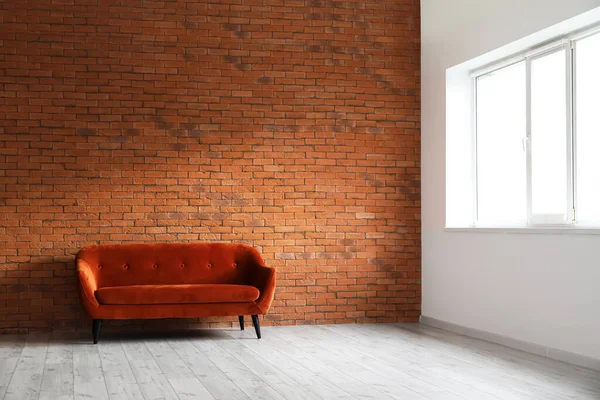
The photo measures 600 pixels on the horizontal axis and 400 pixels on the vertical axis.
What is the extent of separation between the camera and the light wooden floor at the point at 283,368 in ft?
15.6

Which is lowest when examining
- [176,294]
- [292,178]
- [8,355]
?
[8,355]

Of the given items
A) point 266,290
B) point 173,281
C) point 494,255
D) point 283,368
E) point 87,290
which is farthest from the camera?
point 173,281

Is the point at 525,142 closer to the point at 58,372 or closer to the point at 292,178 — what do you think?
the point at 292,178

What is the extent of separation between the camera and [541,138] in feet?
21.8

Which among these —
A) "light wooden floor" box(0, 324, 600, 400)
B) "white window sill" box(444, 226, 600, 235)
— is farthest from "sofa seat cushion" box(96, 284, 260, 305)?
"white window sill" box(444, 226, 600, 235)

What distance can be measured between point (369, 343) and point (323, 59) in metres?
3.00

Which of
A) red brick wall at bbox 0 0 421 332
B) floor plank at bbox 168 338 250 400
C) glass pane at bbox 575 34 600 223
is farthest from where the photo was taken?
red brick wall at bbox 0 0 421 332

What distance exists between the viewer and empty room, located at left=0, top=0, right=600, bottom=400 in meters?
6.43

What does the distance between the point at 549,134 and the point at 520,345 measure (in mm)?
1702

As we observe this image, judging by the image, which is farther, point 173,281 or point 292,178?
point 292,178

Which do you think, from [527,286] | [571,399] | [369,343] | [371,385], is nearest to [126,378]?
[371,385]

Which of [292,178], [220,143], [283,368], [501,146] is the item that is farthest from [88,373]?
[501,146]

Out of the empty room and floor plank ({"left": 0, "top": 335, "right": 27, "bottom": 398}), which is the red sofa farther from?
floor plank ({"left": 0, "top": 335, "right": 27, "bottom": 398})

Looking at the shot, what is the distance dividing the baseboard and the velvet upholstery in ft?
5.88
